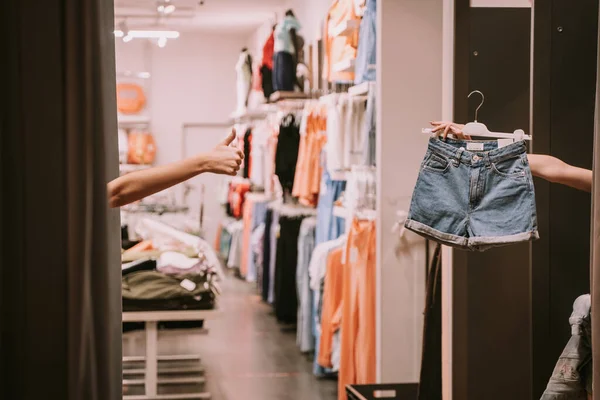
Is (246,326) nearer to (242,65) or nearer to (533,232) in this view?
(242,65)

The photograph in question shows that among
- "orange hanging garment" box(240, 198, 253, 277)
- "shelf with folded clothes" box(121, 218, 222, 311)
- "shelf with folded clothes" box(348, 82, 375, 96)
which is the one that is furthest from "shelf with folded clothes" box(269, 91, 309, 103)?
"shelf with folded clothes" box(121, 218, 222, 311)

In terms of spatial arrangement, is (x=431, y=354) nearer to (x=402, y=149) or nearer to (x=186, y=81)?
(x=402, y=149)

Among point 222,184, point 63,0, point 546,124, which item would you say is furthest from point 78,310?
point 222,184

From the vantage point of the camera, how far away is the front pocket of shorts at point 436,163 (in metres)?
2.86

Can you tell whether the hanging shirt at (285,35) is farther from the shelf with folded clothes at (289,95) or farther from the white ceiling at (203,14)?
the white ceiling at (203,14)

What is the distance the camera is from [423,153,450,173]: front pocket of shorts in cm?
286

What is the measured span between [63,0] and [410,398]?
3211 mm

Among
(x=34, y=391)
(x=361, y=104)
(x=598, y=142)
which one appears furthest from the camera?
(x=361, y=104)

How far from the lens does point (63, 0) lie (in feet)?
4.67

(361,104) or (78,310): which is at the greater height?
(361,104)

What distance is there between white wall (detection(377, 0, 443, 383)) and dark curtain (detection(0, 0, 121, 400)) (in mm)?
3146

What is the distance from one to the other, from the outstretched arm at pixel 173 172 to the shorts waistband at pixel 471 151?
70 cm

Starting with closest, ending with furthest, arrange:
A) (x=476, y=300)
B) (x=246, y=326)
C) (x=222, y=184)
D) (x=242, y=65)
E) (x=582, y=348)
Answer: (x=582, y=348), (x=476, y=300), (x=246, y=326), (x=242, y=65), (x=222, y=184)

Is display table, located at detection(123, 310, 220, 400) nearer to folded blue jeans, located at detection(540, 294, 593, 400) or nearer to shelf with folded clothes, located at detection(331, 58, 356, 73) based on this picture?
shelf with folded clothes, located at detection(331, 58, 356, 73)
